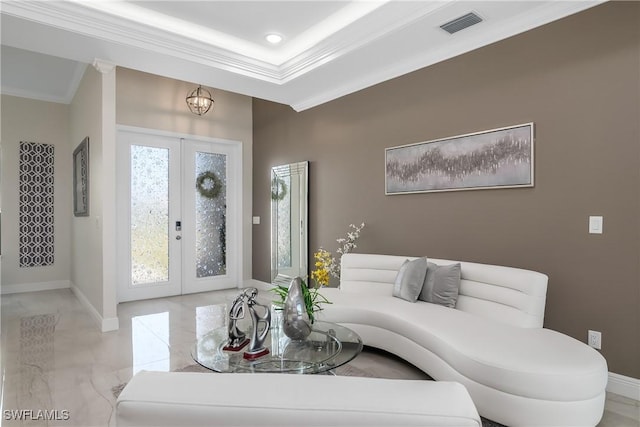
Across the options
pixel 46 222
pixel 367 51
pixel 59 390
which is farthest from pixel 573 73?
pixel 46 222

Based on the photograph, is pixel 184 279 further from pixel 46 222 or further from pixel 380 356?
pixel 380 356

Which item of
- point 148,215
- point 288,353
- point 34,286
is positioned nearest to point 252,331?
point 288,353

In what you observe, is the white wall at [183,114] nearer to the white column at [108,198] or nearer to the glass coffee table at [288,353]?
the white column at [108,198]

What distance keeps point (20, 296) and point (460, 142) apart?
20.4ft

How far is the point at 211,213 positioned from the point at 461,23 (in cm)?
423

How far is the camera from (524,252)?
300cm

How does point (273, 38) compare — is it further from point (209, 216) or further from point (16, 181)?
→ point (16, 181)

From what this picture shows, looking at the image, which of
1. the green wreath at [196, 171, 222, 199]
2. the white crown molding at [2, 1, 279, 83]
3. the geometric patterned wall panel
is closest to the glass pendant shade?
the green wreath at [196, 171, 222, 199]

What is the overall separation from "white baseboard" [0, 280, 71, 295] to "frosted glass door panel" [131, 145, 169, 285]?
182cm

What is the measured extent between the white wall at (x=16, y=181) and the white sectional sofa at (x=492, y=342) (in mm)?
4732

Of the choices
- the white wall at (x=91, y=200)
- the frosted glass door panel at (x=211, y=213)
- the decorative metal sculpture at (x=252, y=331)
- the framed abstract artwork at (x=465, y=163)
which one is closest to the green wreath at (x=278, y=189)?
the frosted glass door panel at (x=211, y=213)

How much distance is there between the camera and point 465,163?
3391mm

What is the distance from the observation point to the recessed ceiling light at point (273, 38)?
3773mm

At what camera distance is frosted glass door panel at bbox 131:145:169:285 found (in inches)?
204
